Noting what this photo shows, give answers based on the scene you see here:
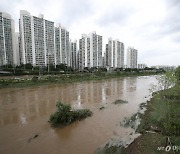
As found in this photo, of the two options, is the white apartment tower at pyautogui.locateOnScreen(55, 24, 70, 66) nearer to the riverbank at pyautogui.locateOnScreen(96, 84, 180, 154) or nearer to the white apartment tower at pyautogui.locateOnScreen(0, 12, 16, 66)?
the white apartment tower at pyautogui.locateOnScreen(0, 12, 16, 66)

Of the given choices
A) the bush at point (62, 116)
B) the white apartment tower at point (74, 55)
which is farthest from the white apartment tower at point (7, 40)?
the bush at point (62, 116)

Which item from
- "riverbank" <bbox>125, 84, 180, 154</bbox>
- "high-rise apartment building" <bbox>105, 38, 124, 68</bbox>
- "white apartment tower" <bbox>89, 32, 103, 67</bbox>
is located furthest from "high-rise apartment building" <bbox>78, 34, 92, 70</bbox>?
"riverbank" <bbox>125, 84, 180, 154</bbox>

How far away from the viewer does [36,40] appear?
2051 inches

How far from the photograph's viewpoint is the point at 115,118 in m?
9.93

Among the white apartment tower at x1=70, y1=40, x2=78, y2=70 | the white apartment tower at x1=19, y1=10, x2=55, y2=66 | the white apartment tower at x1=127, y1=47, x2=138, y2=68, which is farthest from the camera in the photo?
the white apartment tower at x1=127, y1=47, x2=138, y2=68

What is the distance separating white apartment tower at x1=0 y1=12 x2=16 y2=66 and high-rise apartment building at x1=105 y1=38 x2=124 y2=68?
139ft

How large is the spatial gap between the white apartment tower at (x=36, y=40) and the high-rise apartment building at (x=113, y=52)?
99.4ft

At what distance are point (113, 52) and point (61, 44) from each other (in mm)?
28140

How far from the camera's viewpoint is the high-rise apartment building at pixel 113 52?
3066 inches

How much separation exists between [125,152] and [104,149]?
93 centimetres

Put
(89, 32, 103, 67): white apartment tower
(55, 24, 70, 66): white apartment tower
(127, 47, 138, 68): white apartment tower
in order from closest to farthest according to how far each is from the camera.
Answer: (55, 24, 70, 66): white apartment tower, (89, 32, 103, 67): white apartment tower, (127, 47, 138, 68): white apartment tower

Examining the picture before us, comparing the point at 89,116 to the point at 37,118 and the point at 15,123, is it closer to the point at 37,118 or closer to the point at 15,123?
the point at 37,118

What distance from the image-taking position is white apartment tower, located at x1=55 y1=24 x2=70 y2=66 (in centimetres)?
5983

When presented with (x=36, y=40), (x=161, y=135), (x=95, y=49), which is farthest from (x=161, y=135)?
(x=95, y=49)
